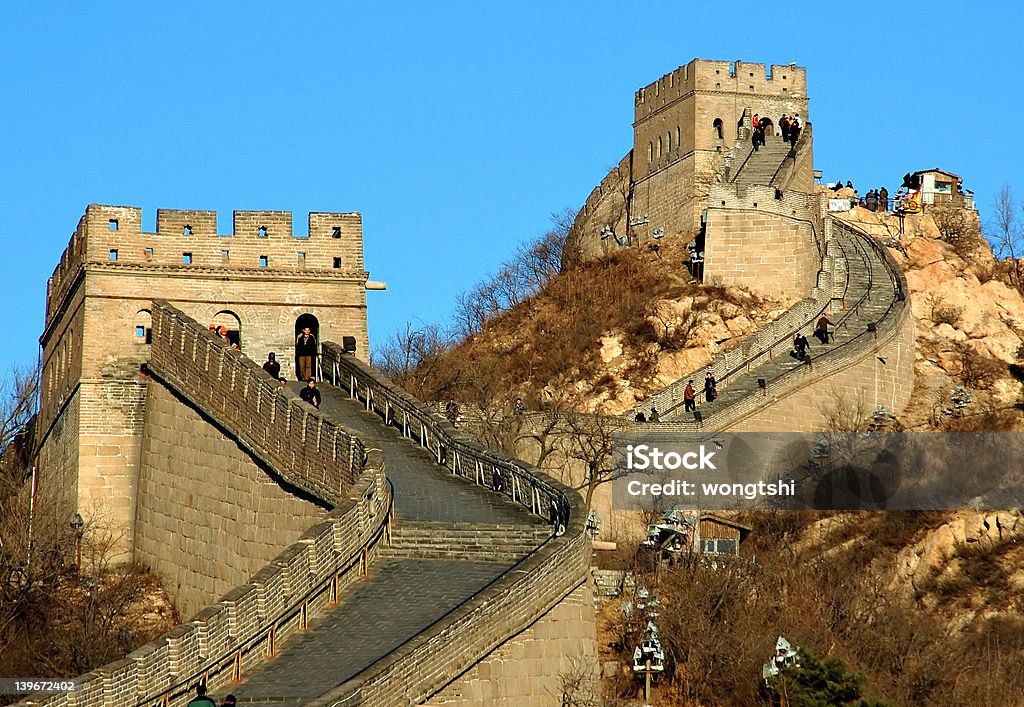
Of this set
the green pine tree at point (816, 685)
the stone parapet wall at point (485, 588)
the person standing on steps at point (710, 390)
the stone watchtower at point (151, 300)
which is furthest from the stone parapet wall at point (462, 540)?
the person standing on steps at point (710, 390)

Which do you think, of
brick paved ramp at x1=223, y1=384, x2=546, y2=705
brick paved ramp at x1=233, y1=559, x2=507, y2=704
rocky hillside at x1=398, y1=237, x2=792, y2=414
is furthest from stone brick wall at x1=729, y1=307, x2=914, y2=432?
brick paved ramp at x1=233, y1=559, x2=507, y2=704

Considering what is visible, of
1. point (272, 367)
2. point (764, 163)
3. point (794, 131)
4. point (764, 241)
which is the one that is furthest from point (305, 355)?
point (794, 131)

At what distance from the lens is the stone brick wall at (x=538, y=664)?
32.5m

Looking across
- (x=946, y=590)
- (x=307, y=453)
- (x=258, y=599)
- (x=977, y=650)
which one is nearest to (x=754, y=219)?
(x=946, y=590)

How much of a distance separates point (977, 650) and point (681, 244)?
27.9 m

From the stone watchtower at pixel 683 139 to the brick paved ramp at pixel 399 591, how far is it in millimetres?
31311

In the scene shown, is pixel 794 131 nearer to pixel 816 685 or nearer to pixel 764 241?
pixel 764 241

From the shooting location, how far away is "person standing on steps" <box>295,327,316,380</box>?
1887 inches

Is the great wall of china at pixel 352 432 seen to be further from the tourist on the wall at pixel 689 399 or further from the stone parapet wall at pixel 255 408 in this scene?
the tourist on the wall at pixel 689 399

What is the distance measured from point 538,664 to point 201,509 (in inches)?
516

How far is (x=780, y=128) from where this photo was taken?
7262 cm

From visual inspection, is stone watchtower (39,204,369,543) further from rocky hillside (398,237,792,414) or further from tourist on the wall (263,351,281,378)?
rocky hillside (398,237,792,414)

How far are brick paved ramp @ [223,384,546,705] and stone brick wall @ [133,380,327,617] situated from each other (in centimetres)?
214

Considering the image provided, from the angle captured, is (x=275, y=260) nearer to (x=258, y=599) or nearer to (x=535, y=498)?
(x=535, y=498)
